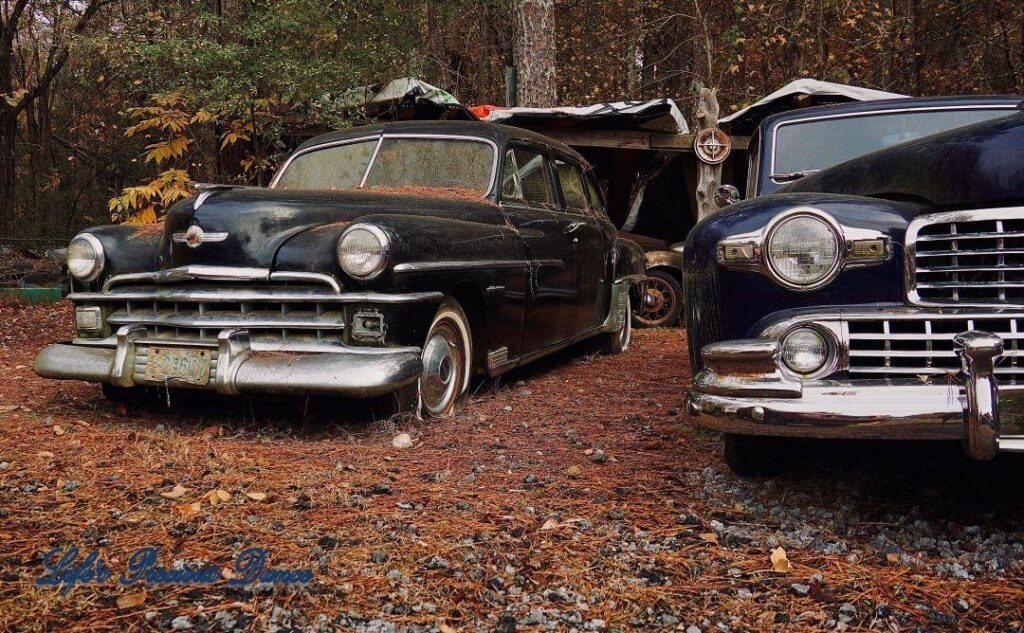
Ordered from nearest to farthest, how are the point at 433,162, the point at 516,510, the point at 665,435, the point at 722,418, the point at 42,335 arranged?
the point at 722,418
the point at 516,510
the point at 665,435
the point at 433,162
the point at 42,335

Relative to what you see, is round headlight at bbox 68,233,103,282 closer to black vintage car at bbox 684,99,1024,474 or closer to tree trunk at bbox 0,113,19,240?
black vintage car at bbox 684,99,1024,474

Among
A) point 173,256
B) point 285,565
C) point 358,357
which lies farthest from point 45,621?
point 173,256

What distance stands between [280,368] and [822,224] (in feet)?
6.89

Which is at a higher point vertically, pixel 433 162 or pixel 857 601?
pixel 433 162

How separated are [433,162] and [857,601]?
3341mm

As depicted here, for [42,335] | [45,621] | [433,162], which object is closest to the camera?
[45,621]

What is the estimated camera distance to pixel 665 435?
3629mm

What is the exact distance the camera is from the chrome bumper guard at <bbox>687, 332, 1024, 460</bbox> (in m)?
2.10

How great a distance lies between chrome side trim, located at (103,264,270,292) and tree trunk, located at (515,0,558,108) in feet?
21.5

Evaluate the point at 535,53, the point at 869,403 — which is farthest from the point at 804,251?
the point at 535,53

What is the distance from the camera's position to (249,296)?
3502 mm

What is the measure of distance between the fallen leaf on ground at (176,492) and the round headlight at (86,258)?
157 centimetres

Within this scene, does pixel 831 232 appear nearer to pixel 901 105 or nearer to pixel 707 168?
pixel 901 105

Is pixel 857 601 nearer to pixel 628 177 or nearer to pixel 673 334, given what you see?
pixel 673 334
